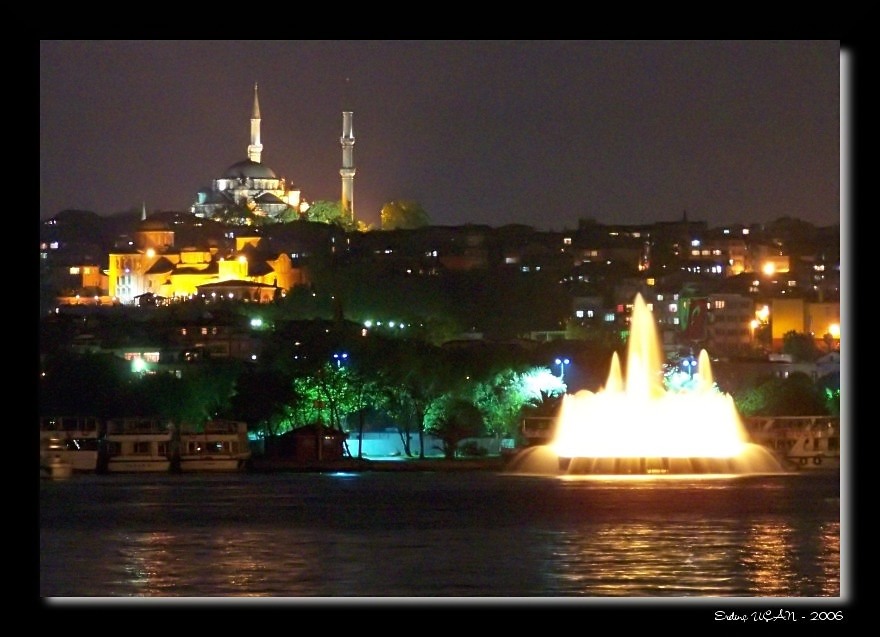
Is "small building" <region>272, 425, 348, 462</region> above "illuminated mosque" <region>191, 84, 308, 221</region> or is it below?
below

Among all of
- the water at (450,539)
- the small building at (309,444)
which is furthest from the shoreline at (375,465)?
the water at (450,539)

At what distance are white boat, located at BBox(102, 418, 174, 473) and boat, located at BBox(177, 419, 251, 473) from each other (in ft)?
0.92

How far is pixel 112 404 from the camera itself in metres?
39.5

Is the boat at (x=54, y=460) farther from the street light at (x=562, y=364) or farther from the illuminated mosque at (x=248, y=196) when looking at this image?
the illuminated mosque at (x=248, y=196)

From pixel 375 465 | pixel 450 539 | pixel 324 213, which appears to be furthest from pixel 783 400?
pixel 324 213

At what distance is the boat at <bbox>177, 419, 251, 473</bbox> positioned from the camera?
35062 millimetres

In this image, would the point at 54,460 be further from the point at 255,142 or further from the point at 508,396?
the point at 255,142

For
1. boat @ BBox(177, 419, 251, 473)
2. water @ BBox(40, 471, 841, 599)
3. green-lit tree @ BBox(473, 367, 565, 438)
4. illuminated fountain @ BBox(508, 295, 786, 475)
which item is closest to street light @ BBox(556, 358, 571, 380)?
green-lit tree @ BBox(473, 367, 565, 438)

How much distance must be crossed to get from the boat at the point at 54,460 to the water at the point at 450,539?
13.5 feet

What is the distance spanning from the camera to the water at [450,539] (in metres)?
14.7

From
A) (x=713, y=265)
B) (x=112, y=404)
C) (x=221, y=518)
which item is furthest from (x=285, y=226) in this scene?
(x=221, y=518)

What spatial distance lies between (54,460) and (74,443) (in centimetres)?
109

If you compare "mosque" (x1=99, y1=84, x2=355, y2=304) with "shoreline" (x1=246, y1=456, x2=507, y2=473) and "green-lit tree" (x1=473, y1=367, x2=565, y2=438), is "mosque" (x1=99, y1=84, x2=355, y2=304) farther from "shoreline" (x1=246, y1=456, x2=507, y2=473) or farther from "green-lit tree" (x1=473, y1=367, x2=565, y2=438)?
"shoreline" (x1=246, y1=456, x2=507, y2=473)

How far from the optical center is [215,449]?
35.7 metres
